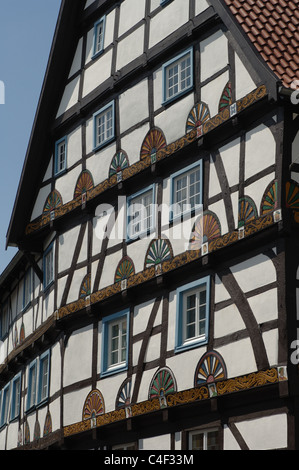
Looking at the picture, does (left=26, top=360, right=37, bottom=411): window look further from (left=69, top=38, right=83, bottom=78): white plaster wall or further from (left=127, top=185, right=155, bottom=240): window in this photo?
(left=69, top=38, right=83, bottom=78): white plaster wall

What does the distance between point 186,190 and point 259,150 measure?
6.94 feet

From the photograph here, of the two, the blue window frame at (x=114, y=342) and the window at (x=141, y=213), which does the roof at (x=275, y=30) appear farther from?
the blue window frame at (x=114, y=342)

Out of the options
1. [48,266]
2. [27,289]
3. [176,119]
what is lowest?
[48,266]

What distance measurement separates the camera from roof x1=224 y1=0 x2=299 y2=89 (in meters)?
16.2

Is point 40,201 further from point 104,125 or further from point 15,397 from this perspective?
point 15,397

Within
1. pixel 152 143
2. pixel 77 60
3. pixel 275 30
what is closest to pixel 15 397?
pixel 77 60

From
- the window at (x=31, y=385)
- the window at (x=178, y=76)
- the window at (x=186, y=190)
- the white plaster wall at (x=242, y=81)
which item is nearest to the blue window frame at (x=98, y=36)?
the window at (x=178, y=76)

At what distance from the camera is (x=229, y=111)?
16.8m

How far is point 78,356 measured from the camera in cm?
1995

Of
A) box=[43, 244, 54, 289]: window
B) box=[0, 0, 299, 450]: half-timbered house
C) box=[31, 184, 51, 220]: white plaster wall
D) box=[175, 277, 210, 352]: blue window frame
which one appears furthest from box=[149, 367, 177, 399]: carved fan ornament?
box=[31, 184, 51, 220]: white plaster wall

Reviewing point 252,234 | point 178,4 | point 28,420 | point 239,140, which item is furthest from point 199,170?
point 28,420

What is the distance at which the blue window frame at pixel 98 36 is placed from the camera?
21.5m

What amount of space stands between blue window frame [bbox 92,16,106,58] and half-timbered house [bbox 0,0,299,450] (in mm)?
87
